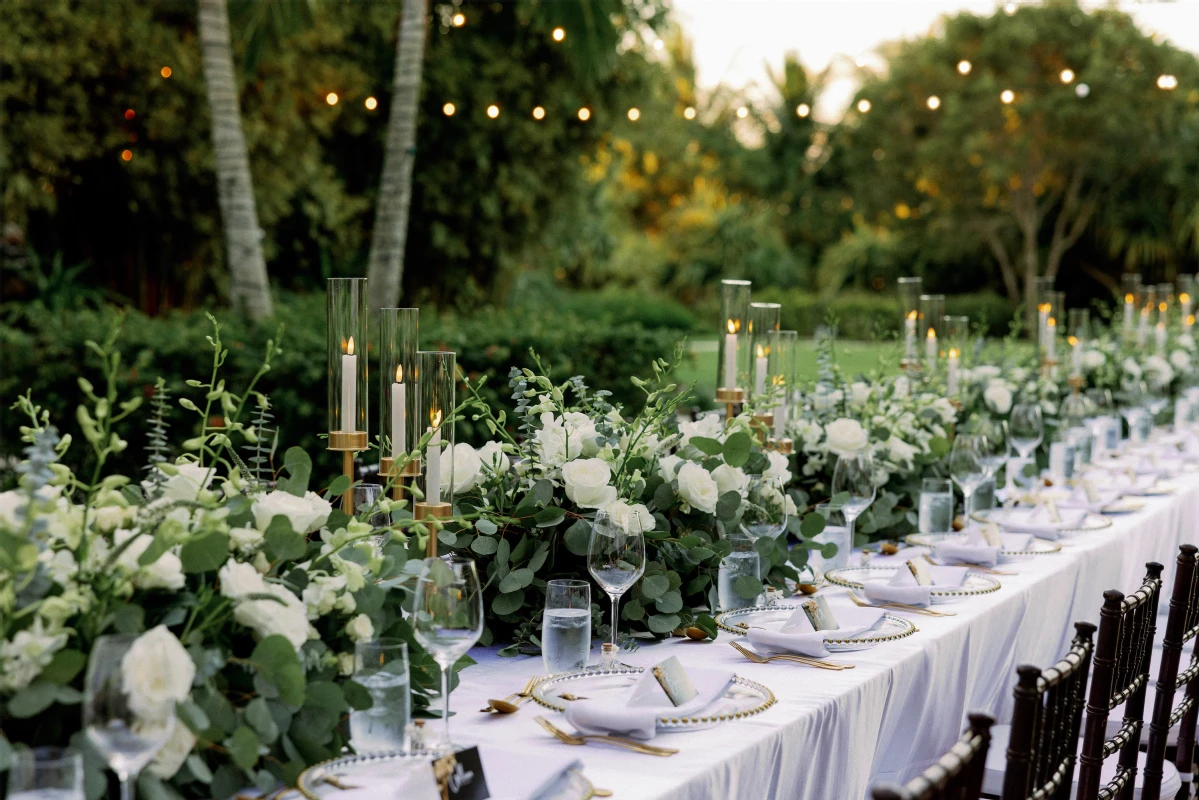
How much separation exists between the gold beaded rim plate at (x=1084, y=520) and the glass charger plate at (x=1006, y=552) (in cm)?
14

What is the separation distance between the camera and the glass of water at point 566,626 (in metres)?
2.08

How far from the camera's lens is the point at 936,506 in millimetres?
3342

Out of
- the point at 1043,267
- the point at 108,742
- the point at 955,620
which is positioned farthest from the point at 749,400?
the point at 1043,267

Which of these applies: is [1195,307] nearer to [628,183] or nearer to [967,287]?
[967,287]

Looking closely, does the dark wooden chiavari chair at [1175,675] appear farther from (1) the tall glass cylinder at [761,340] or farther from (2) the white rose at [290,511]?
(2) the white rose at [290,511]

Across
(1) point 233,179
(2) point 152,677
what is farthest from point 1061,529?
(1) point 233,179

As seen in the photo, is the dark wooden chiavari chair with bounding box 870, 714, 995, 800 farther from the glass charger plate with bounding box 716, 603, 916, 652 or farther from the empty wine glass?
the empty wine glass

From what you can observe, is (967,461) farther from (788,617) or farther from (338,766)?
(338,766)

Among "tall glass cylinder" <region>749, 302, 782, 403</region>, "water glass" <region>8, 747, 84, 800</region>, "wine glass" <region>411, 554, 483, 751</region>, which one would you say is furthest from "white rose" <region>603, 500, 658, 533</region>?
"tall glass cylinder" <region>749, 302, 782, 403</region>

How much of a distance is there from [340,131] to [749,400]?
11.8 m

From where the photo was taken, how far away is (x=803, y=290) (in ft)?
104

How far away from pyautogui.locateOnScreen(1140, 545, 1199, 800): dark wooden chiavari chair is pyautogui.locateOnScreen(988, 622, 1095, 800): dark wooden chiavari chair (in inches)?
31.4

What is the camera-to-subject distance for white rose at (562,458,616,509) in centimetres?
235

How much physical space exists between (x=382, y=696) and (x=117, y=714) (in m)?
0.48
